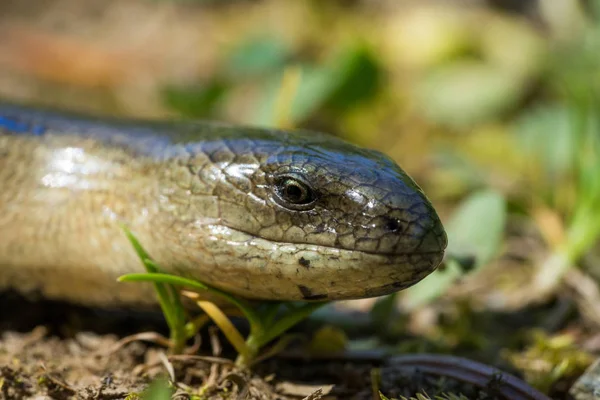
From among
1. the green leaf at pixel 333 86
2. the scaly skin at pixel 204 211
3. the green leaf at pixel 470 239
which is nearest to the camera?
the scaly skin at pixel 204 211

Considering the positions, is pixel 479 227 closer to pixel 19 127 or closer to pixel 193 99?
pixel 19 127

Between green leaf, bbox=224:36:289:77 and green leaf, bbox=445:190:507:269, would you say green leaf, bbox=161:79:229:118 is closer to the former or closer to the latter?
green leaf, bbox=224:36:289:77

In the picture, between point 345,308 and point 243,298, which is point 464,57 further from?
point 243,298

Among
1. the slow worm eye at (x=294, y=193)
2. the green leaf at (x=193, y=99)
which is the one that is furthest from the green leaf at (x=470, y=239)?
the green leaf at (x=193, y=99)

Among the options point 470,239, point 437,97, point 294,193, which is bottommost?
point 294,193

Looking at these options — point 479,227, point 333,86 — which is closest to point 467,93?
point 333,86

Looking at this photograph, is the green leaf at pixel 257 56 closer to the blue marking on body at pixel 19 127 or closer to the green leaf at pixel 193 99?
the green leaf at pixel 193 99
